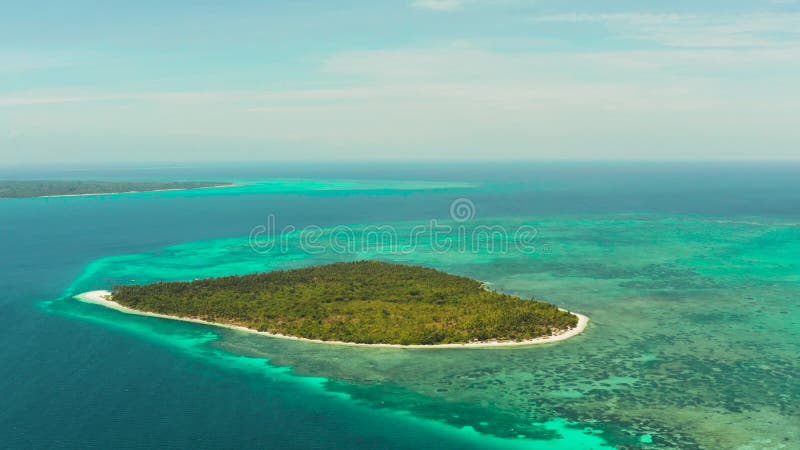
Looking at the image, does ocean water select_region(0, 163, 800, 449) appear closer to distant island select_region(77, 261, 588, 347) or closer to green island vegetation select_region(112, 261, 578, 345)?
distant island select_region(77, 261, 588, 347)

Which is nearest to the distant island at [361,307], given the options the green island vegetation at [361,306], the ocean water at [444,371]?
the green island vegetation at [361,306]

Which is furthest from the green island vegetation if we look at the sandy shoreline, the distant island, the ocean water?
the ocean water

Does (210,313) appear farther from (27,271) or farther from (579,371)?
(27,271)

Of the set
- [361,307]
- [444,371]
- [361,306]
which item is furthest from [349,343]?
[444,371]

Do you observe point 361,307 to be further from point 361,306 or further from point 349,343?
point 349,343

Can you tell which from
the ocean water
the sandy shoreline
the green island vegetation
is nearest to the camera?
the ocean water

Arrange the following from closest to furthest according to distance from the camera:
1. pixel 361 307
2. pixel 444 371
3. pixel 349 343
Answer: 1. pixel 444 371
2. pixel 349 343
3. pixel 361 307

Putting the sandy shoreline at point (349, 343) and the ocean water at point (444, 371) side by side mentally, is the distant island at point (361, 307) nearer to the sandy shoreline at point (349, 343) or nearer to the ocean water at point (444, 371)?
the sandy shoreline at point (349, 343)
